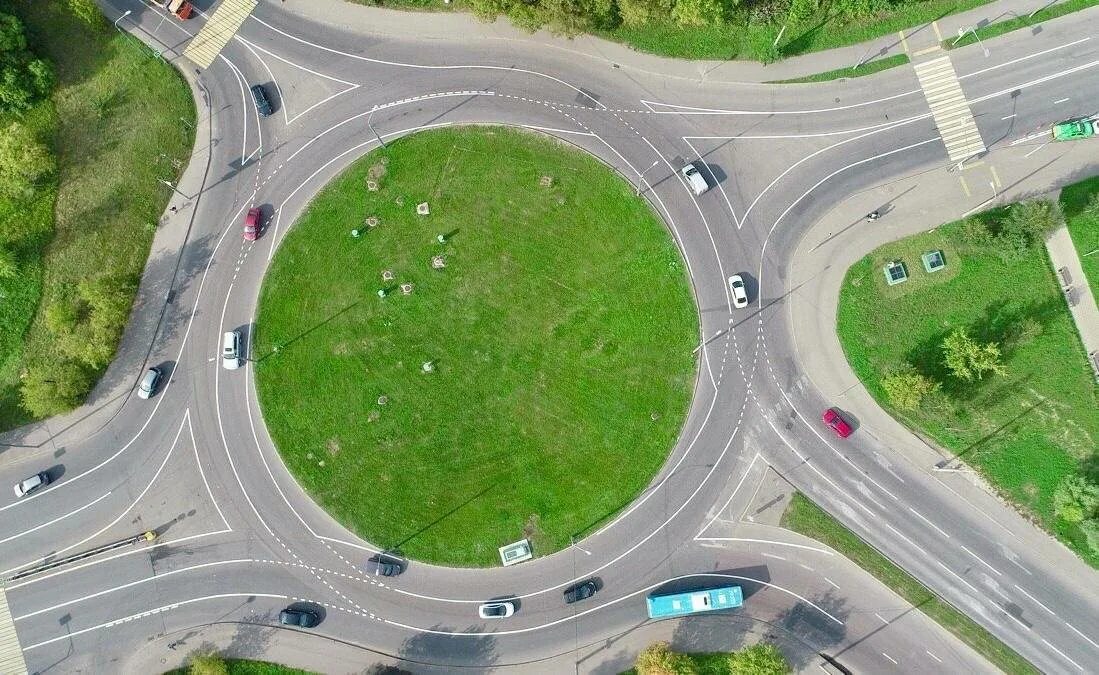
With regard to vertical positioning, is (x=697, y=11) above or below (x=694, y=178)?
above

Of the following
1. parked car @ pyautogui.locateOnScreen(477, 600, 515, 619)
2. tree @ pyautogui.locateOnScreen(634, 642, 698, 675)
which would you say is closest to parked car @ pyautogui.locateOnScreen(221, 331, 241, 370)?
parked car @ pyautogui.locateOnScreen(477, 600, 515, 619)

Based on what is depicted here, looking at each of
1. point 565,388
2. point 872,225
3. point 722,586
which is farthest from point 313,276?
Answer: point 872,225

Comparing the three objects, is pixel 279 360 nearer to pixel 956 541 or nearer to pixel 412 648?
pixel 412 648

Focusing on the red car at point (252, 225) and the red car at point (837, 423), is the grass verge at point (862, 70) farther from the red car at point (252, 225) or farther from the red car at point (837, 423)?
the red car at point (252, 225)

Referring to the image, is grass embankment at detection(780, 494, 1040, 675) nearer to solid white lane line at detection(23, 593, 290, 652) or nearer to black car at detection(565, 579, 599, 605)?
black car at detection(565, 579, 599, 605)

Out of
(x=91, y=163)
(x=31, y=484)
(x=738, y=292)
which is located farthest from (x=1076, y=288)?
(x=31, y=484)

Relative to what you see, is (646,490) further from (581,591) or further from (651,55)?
(651,55)
